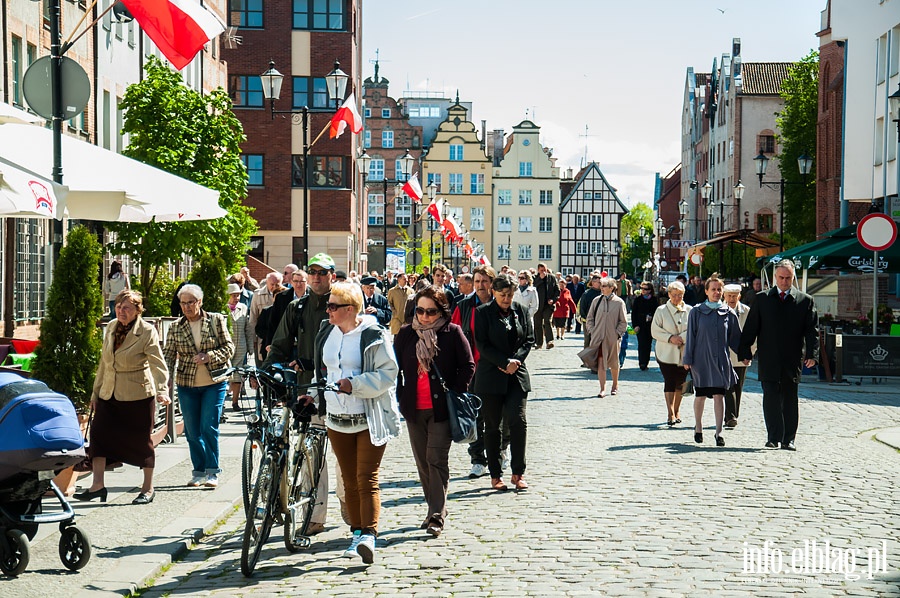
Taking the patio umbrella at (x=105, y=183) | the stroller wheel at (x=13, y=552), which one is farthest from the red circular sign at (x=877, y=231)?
the stroller wheel at (x=13, y=552)

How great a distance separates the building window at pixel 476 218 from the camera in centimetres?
11706

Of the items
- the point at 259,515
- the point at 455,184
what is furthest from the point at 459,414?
the point at 455,184

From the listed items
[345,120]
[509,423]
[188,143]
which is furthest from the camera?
[345,120]

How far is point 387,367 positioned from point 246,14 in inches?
2046

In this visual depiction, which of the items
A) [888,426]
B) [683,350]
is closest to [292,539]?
[683,350]

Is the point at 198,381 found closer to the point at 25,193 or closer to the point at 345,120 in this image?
the point at 25,193

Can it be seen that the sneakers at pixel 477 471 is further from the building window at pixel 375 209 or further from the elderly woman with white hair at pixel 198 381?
the building window at pixel 375 209

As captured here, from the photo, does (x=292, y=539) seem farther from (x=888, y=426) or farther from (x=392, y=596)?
(x=888, y=426)

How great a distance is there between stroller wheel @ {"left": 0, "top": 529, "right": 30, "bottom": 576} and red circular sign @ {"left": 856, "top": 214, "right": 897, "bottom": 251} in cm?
1710

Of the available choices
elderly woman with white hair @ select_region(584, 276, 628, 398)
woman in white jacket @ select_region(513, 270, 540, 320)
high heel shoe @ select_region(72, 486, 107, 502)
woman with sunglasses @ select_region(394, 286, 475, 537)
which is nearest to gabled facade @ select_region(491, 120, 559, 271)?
woman in white jacket @ select_region(513, 270, 540, 320)

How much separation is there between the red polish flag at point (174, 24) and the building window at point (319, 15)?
46090 millimetres

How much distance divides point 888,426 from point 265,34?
44757 millimetres

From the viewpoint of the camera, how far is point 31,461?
25.0 ft

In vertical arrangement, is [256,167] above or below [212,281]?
above
